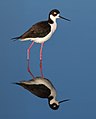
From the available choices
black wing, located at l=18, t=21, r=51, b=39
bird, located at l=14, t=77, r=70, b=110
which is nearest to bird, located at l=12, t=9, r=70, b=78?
Answer: black wing, located at l=18, t=21, r=51, b=39

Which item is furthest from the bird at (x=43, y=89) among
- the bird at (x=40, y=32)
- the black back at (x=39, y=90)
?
the bird at (x=40, y=32)

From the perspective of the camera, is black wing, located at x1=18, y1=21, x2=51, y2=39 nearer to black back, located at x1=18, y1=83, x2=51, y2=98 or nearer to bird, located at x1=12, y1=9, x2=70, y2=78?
bird, located at x1=12, y1=9, x2=70, y2=78

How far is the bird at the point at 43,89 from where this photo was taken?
0.93 meters

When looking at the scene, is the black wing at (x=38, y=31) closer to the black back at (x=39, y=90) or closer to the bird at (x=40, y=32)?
the bird at (x=40, y=32)

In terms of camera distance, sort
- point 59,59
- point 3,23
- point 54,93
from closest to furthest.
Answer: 1. point 54,93
2. point 59,59
3. point 3,23

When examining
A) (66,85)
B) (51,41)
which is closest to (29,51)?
(51,41)

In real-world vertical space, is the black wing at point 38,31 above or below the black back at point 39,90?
above

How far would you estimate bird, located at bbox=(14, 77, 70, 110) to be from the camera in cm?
93

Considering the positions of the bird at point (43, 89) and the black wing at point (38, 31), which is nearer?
the bird at point (43, 89)

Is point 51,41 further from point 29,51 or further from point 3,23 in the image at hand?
point 3,23

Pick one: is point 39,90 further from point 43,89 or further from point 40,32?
point 40,32

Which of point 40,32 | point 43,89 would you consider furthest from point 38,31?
point 43,89

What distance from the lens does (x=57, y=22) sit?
122 centimetres

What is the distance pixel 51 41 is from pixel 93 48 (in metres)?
0.15
